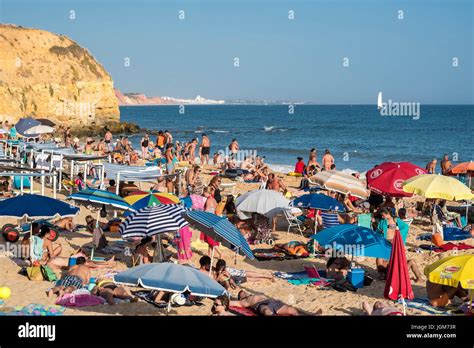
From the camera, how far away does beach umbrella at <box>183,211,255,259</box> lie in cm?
1103

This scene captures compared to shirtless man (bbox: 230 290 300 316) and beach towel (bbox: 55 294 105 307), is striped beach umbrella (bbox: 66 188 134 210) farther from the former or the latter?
shirtless man (bbox: 230 290 300 316)

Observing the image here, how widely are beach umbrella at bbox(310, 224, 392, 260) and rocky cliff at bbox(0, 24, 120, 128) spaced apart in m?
44.1

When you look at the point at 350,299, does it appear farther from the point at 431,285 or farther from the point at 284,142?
the point at 284,142

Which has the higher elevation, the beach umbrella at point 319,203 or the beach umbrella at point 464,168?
the beach umbrella at point 464,168

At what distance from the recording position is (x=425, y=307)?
10484mm

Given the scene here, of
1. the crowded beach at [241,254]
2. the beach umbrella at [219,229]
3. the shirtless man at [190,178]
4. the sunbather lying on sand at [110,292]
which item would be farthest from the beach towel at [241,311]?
the shirtless man at [190,178]

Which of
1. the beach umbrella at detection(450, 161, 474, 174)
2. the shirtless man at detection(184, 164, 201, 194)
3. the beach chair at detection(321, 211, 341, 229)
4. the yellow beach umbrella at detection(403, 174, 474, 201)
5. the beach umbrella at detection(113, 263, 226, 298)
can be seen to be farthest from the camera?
the shirtless man at detection(184, 164, 201, 194)

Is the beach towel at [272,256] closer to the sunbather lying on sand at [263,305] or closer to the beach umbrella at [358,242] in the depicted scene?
the beach umbrella at [358,242]

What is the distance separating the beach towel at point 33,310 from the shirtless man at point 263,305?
7.87ft

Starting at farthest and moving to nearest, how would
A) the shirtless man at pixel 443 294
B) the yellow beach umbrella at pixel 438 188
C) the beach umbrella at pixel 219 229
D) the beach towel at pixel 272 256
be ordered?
1. the yellow beach umbrella at pixel 438 188
2. the beach towel at pixel 272 256
3. the beach umbrella at pixel 219 229
4. the shirtless man at pixel 443 294

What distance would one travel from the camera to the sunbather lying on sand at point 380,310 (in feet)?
31.4

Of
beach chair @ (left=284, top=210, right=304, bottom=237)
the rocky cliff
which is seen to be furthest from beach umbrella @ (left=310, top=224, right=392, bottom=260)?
the rocky cliff

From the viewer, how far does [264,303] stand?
9.84 metres
